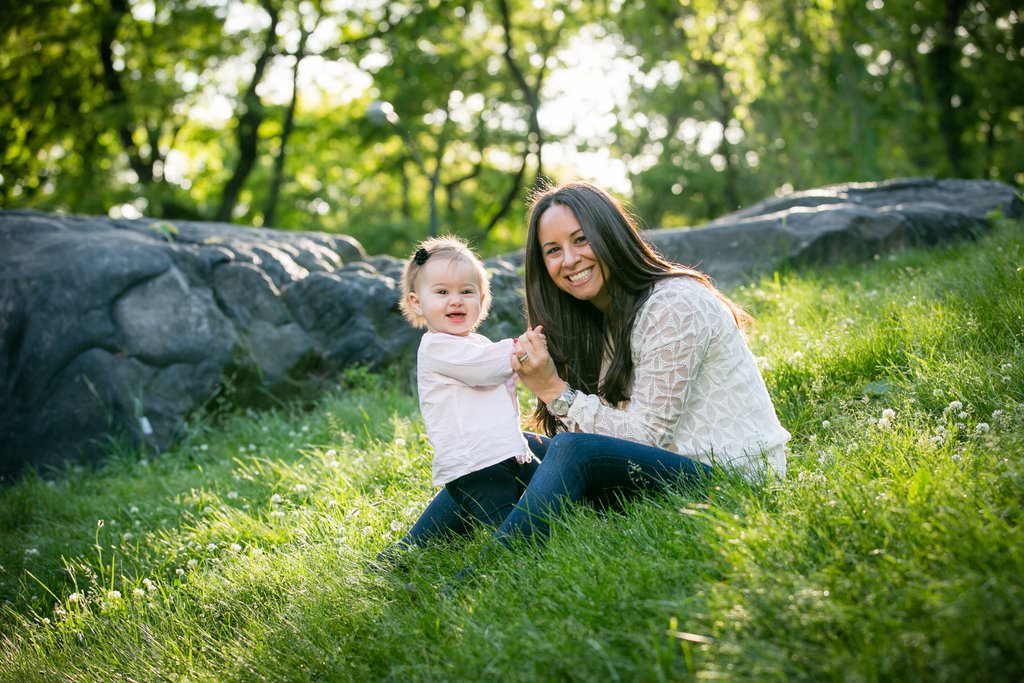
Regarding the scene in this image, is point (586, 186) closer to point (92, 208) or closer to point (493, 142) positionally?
point (92, 208)

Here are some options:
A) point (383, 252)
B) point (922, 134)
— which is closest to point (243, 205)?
point (383, 252)

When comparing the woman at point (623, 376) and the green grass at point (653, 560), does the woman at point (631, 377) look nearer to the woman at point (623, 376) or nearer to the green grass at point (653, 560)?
the woman at point (623, 376)

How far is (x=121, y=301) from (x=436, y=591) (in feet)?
17.6

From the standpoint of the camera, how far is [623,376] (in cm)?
364

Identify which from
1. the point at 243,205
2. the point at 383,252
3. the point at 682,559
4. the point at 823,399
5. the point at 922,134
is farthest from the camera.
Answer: the point at 243,205

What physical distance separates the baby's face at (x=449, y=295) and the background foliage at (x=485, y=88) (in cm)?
1318

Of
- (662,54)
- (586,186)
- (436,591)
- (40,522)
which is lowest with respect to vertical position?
(40,522)

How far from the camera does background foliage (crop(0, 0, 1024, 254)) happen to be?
17281 mm

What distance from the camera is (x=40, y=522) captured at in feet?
18.2

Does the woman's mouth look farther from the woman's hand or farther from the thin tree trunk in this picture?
the thin tree trunk

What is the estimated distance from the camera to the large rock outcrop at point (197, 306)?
269 inches

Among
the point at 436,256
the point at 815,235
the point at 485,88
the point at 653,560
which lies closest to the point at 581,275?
the point at 436,256

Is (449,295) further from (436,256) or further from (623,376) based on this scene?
(623,376)

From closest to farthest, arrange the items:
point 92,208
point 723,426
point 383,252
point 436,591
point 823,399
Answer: point 436,591 < point 723,426 < point 823,399 < point 92,208 < point 383,252
